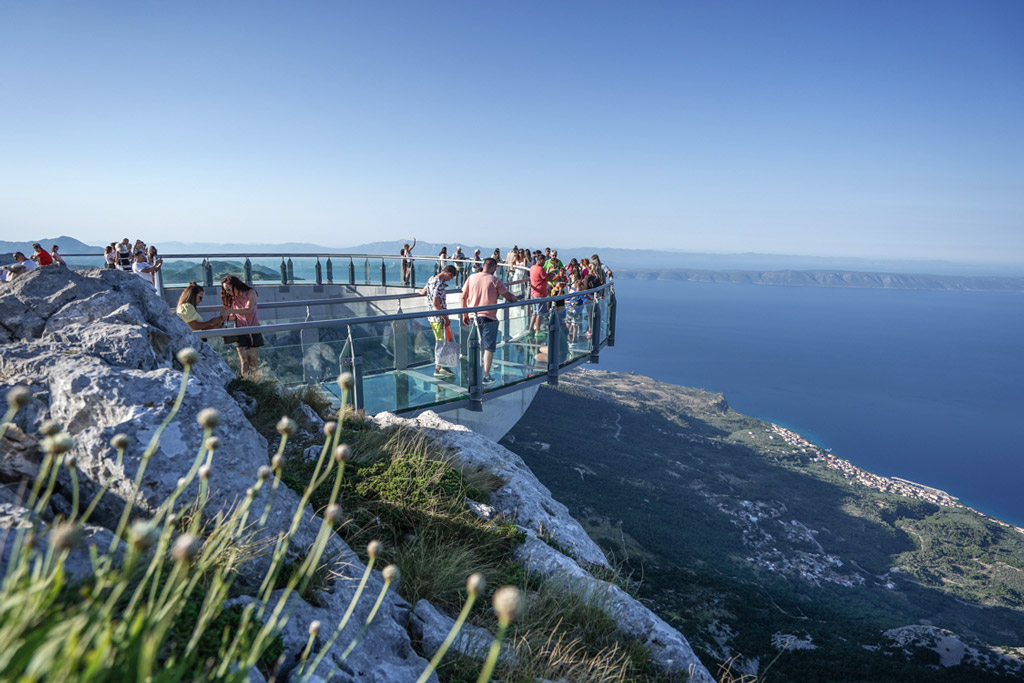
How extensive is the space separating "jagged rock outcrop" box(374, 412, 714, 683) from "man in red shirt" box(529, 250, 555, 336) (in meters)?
4.41

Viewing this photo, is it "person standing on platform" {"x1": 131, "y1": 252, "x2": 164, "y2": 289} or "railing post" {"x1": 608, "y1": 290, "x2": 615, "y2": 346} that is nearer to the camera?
"railing post" {"x1": 608, "y1": 290, "x2": 615, "y2": 346}

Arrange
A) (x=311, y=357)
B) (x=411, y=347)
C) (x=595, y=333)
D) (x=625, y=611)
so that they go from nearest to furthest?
(x=625, y=611) → (x=311, y=357) → (x=411, y=347) → (x=595, y=333)

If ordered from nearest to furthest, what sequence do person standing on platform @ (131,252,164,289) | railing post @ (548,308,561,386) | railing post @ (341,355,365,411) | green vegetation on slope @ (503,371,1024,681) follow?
railing post @ (341,355,365,411) → railing post @ (548,308,561,386) → person standing on platform @ (131,252,164,289) → green vegetation on slope @ (503,371,1024,681)

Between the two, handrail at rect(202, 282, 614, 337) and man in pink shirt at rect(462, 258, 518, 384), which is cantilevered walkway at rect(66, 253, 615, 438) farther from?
man in pink shirt at rect(462, 258, 518, 384)

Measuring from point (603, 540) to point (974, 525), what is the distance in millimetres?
→ 87748

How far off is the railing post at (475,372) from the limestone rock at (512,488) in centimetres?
196

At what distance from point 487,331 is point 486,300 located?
58 centimetres

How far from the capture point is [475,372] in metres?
9.86

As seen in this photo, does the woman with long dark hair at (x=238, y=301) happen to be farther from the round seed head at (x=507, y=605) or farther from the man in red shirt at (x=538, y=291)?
the round seed head at (x=507, y=605)

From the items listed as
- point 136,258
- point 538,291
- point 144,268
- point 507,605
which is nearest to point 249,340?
point 507,605

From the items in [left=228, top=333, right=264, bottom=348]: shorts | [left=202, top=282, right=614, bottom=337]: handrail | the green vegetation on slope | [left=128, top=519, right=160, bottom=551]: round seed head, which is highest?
[left=128, top=519, right=160, bottom=551]: round seed head

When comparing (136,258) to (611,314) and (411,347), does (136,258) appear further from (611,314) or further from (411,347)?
(611,314)

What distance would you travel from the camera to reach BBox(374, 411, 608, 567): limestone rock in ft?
21.2

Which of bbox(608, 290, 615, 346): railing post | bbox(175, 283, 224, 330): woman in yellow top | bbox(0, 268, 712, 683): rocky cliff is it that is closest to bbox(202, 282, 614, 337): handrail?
bbox(175, 283, 224, 330): woman in yellow top
